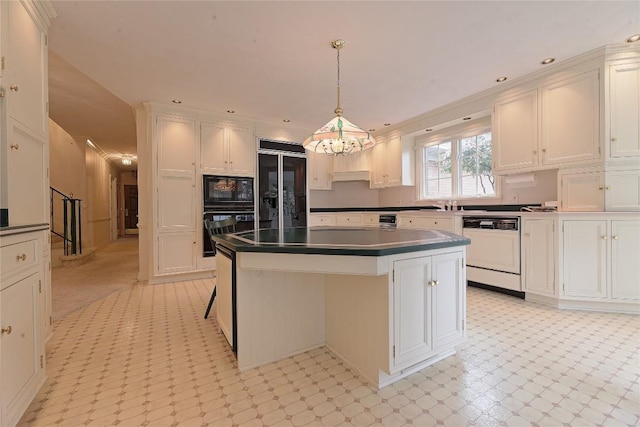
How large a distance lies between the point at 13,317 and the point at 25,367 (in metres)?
0.30

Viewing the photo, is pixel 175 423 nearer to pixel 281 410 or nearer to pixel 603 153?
pixel 281 410

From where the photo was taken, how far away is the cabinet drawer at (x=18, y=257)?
1.20 meters

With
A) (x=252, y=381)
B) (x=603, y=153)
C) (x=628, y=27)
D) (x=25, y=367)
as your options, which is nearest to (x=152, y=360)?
(x=25, y=367)

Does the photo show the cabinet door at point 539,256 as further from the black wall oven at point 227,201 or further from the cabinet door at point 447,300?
the black wall oven at point 227,201

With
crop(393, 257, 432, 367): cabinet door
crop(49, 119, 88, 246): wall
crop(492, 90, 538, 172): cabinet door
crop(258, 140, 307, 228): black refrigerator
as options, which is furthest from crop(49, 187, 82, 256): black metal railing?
crop(492, 90, 538, 172): cabinet door

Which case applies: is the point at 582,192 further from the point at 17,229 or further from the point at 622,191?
the point at 17,229

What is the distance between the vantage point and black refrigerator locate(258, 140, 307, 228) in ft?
15.1

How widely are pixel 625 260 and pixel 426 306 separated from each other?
231 cm

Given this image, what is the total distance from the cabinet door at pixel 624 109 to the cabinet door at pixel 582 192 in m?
0.27

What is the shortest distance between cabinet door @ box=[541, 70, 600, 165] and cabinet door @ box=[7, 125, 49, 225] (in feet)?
14.3

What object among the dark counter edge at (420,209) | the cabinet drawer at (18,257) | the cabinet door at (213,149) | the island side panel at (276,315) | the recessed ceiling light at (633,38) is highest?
the recessed ceiling light at (633,38)

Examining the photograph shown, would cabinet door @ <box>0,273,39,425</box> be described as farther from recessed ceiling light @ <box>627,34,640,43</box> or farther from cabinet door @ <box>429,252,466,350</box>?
recessed ceiling light @ <box>627,34,640,43</box>

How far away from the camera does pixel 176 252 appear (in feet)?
13.0

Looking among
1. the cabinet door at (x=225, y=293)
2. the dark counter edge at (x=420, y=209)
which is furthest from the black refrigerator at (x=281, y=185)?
the cabinet door at (x=225, y=293)
